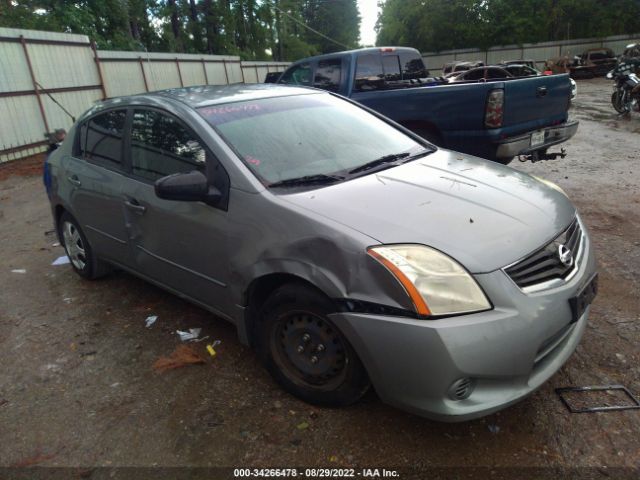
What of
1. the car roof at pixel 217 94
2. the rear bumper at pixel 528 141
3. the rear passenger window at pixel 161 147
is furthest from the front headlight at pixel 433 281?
the rear bumper at pixel 528 141

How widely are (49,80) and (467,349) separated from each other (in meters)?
12.8

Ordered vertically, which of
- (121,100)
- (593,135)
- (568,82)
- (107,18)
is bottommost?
(593,135)

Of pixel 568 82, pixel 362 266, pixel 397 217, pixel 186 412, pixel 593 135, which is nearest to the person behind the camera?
pixel 362 266

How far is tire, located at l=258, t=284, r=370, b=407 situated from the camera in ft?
7.51

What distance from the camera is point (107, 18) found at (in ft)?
82.0

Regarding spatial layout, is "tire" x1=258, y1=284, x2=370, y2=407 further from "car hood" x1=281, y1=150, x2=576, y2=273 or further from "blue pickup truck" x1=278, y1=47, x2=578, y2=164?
"blue pickup truck" x1=278, y1=47, x2=578, y2=164

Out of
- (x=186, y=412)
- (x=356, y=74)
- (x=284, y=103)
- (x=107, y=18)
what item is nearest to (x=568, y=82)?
(x=356, y=74)

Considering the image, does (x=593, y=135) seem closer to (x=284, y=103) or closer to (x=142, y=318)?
(x=284, y=103)

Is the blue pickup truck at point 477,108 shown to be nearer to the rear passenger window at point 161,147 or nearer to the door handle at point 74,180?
the rear passenger window at point 161,147

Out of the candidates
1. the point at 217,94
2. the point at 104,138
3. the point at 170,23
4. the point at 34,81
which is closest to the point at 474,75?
the point at 217,94

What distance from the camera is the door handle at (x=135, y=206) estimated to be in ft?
10.5

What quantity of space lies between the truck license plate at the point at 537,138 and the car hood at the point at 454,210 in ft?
9.99

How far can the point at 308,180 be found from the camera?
2.70 meters

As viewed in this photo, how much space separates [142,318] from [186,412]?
4.26ft
